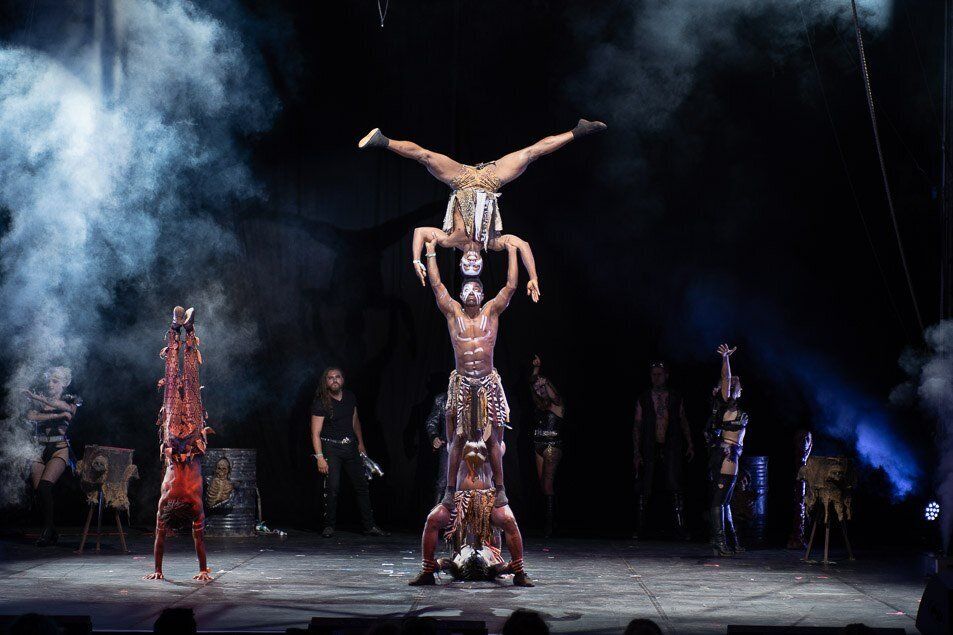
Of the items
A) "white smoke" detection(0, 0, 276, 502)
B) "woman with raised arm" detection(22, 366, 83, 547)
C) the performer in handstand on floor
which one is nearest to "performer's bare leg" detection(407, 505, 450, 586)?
the performer in handstand on floor

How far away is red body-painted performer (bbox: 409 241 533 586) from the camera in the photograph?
7.99 metres

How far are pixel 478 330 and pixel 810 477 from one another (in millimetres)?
3467

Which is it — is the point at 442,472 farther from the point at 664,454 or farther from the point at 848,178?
the point at 848,178

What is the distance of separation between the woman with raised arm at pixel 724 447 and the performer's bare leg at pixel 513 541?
255cm

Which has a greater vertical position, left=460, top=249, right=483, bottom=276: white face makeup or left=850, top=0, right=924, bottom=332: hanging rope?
Result: left=850, top=0, right=924, bottom=332: hanging rope

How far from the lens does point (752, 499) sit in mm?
10625

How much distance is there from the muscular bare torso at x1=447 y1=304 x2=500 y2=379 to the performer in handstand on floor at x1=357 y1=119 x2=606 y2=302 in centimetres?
43

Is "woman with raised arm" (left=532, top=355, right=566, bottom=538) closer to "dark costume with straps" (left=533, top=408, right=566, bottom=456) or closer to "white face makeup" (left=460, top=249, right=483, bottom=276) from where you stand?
"dark costume with straps" (left=533, top=408, right=566, bottom=456)

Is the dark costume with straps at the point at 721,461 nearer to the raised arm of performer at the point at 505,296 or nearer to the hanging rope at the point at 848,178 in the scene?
the hanging rope at the point at 848,178

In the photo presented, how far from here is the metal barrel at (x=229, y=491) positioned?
1075cm

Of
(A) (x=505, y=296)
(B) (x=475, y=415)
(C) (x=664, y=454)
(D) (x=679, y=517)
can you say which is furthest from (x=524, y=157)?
(D) (x=679, y=517)

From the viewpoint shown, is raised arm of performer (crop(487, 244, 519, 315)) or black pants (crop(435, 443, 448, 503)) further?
black pants (crop(435, 443, 448, 503))

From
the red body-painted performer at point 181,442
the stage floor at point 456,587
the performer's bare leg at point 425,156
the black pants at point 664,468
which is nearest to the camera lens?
the stage floor at point 456,587

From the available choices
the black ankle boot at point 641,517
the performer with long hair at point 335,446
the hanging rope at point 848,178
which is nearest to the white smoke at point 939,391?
the hanging rope at point 848,178
